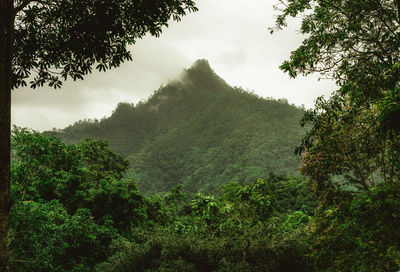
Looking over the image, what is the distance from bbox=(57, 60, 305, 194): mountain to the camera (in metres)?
66.9

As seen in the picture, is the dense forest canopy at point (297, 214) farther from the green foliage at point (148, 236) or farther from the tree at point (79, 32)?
the tree at point (79, 32)

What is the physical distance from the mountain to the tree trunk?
173 feet

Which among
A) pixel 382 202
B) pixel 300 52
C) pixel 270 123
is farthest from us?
pixel 270 123

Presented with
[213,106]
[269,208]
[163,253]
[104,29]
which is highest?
[213,106]

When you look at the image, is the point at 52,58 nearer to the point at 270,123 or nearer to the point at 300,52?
the point at 300,52

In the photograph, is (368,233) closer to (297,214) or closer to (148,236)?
(148,236)

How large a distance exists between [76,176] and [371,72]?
39.0 ft

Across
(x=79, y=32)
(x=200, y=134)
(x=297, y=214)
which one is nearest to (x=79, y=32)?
(x=79, y=32)

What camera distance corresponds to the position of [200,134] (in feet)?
323

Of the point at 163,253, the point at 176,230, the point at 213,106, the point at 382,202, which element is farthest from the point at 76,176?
the point at 213,106

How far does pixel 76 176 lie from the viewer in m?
12.1

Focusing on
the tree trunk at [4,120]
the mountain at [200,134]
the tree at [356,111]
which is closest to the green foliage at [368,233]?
the tree at [356,111]

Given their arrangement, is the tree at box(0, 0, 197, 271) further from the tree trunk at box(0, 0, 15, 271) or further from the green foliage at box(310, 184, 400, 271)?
the green foliage at box(310, 184, 400, 271)

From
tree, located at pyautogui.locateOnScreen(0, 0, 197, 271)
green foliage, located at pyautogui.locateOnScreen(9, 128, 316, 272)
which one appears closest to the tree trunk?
tree, located at pyautogui.locateOnScreen(0, 0, 197, 271)
